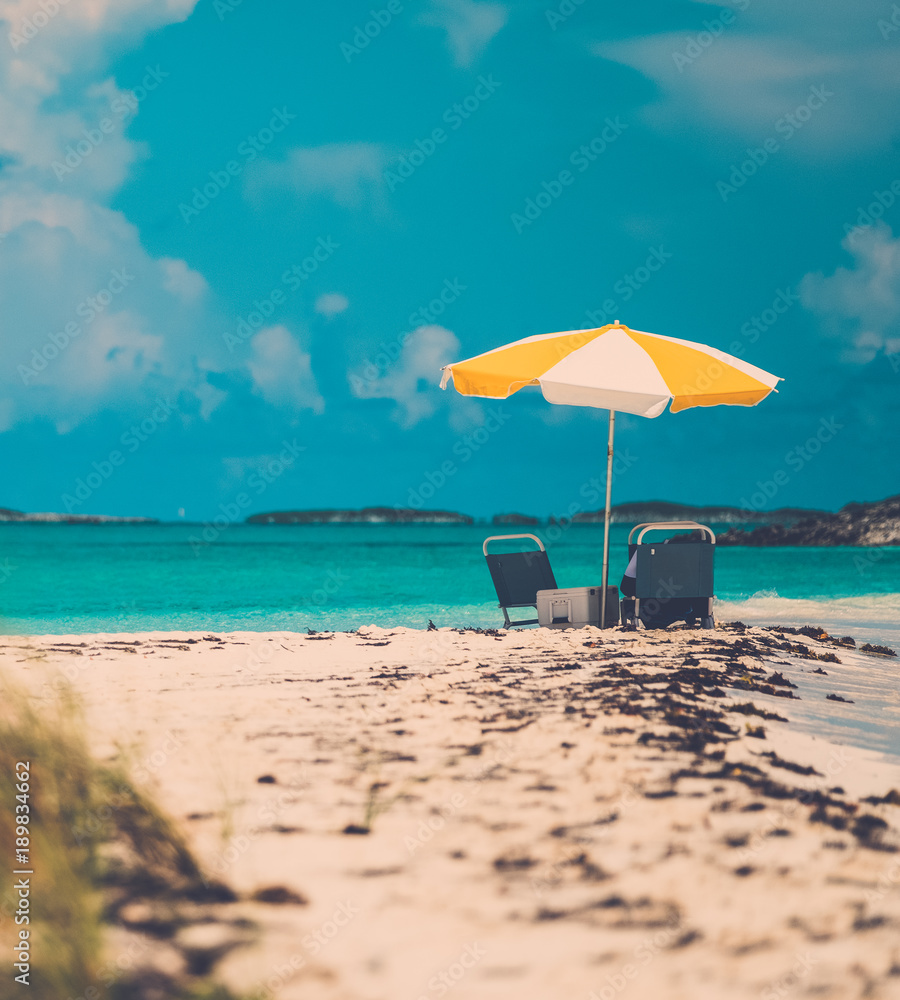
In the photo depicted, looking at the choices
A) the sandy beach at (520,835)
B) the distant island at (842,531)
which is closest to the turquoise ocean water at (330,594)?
the sandy beach at (520,835)

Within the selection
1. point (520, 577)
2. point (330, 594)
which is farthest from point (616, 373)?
point (330, 594)

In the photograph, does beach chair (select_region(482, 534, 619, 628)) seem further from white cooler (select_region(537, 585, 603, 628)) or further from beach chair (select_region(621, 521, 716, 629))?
beach chair (select_region(621, 521, 716, 629))

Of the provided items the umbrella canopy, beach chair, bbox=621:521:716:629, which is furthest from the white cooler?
the umbrella canopy

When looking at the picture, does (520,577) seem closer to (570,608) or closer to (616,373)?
(570,608)

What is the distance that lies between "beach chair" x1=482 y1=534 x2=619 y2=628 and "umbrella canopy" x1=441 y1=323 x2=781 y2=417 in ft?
5.39

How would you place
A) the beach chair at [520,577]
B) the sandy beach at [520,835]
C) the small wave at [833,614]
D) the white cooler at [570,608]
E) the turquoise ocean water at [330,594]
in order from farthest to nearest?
1. the turquoise ocean water at [330,594]
2. the small wave at [833,614]
3. the beach chair at [520,577]
4. the white cooler at [570,608]
5. the sandy beach at [520,835]

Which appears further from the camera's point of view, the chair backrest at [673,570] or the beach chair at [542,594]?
the beach chair at [542,594]

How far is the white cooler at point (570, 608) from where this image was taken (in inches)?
299

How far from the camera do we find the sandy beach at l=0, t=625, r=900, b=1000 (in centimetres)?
201

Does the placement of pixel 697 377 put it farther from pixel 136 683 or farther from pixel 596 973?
pixel 596 973

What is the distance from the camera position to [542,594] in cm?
754

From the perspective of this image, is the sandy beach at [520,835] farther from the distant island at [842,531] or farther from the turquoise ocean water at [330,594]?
the distant island at [842,531]

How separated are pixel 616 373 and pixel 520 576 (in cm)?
238

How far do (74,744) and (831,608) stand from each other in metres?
13.4
